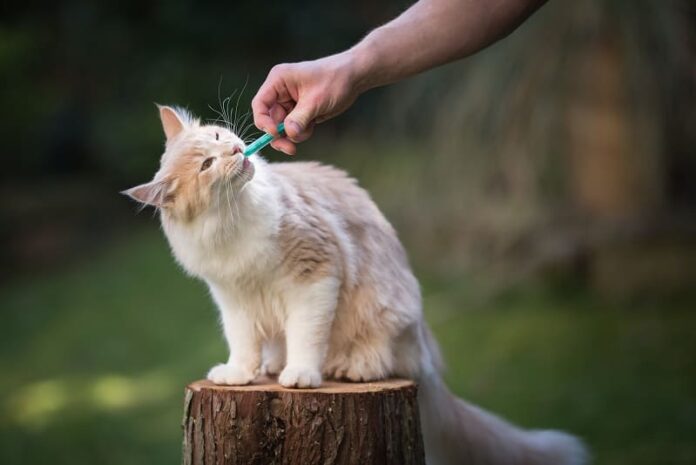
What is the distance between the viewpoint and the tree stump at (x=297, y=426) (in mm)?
2037

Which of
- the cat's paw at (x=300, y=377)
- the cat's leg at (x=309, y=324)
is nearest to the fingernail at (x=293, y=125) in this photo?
the cat's leg at (x=309, y=324)

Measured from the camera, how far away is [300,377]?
6.89ft

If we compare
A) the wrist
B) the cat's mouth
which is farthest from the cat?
the wrist

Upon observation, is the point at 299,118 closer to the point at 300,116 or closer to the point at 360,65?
the point at 300,116

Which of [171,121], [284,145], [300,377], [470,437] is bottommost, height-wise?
[470,437]

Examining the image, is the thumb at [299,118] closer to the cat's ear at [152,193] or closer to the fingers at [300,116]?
the fingers at [300,116]

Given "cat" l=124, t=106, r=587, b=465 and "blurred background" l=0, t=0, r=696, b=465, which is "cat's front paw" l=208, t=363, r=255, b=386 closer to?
"cat" l=124, t=106, r=587, b=465

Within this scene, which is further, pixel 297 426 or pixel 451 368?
pixel 451 368

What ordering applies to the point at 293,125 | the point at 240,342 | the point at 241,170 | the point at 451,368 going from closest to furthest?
the point at 293,125 → the point at 241,170 → the point at 240,342 → the point at 451,368

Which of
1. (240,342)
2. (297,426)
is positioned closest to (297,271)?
(240,342)

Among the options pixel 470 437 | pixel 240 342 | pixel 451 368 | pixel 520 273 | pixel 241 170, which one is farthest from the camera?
pixel 520 273

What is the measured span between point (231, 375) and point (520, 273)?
→ 122 inches

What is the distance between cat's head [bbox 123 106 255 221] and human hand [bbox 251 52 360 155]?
0.11 metres

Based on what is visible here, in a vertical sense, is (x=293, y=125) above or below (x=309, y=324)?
above
